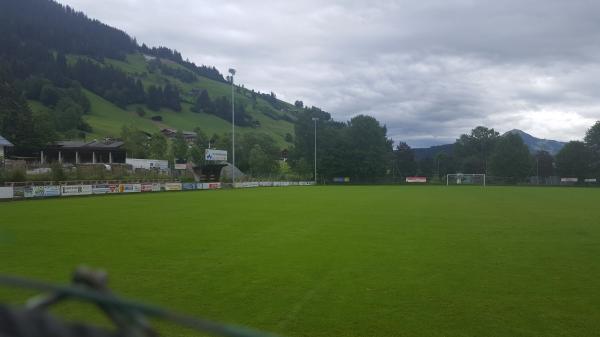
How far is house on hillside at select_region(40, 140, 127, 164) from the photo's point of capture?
7896 cm

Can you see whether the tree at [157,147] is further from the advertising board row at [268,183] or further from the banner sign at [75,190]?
the banner sign at [75,190]

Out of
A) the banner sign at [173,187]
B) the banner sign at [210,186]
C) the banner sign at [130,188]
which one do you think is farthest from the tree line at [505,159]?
the banner sign at [130,188]

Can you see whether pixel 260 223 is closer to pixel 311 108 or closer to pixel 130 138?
pixel 130 138

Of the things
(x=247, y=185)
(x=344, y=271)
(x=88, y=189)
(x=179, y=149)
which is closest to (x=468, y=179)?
(x=247, y=185)

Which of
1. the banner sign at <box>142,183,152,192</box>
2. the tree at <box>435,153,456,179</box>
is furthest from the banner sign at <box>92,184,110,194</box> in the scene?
the tree at <box>435,153,456,179</box>

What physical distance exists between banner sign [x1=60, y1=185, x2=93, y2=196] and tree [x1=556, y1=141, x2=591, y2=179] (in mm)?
102368

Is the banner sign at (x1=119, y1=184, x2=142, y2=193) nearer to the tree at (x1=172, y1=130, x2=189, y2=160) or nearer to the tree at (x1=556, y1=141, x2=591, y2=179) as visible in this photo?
the tree at (x1=172, y1=130, x2=189, y2=160)

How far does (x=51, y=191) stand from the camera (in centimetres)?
3541

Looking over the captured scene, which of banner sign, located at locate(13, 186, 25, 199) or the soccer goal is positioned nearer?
banner sign, located at locate(13, 186, 25, 199)

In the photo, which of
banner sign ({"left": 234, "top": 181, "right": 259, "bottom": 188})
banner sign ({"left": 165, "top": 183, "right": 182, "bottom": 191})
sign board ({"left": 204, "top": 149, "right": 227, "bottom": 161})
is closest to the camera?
banner sign ({"left": 165, "top": 183, "right": 182, "bottom": 191})

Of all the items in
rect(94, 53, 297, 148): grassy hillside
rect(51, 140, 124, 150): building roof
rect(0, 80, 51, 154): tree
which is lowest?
rect(51, 140, 124, 150): building roof

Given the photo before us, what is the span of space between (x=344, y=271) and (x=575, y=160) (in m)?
111

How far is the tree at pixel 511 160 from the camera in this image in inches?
4183

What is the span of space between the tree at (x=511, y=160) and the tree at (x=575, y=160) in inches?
303
